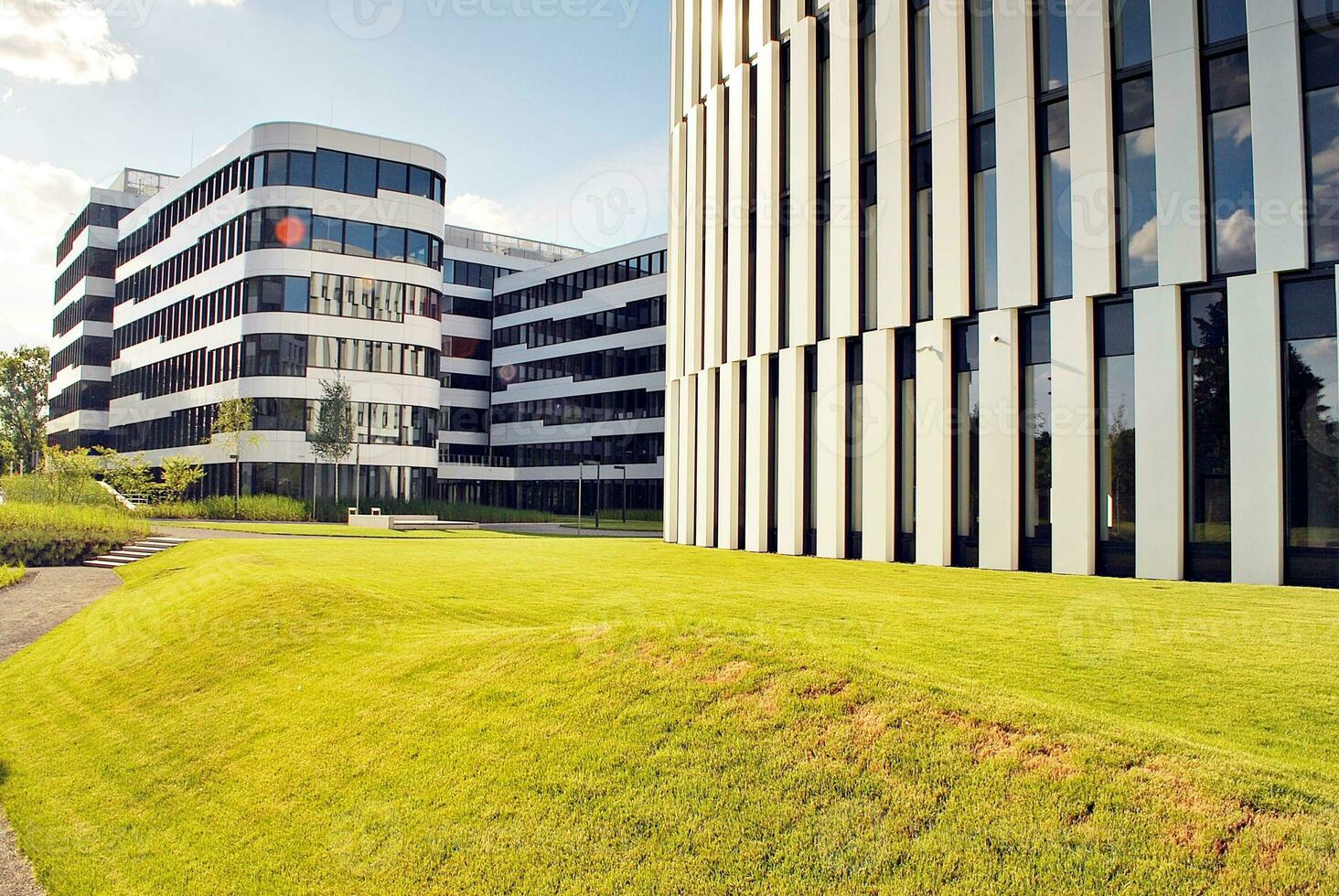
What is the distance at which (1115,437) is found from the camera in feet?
61.5

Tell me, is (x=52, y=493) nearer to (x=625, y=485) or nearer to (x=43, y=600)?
(x=43, y=600)

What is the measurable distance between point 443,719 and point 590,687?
143 centimetres

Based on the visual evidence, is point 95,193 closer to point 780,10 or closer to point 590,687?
point 780,10

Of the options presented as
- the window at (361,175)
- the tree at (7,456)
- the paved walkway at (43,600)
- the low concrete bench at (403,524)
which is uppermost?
the window at (361,175)

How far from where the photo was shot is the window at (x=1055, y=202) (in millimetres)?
19859

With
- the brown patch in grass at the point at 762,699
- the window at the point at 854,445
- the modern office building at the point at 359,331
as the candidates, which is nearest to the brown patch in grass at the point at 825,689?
the brown patch in grass at the point at 762,699

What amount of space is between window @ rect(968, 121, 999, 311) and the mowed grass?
30.1 feet

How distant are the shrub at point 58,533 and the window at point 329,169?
90.7 feet

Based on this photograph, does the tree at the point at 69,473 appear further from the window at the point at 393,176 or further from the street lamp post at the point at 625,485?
the street lamp post at the point at 625,485

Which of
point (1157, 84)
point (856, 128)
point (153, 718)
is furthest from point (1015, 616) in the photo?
point (856, 128)

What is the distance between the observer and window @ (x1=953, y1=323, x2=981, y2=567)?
21.2m

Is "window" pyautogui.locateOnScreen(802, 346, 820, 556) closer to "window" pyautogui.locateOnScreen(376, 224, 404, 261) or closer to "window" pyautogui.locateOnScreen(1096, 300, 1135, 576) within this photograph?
"window" pyautogui.locateOnScreen(1096, 300, 1135, 576)

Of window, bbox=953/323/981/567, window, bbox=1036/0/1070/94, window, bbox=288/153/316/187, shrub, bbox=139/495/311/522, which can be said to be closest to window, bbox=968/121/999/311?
window, bbox=953/323/981/567

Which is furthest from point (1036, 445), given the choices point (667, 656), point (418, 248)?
point (418, 248)
